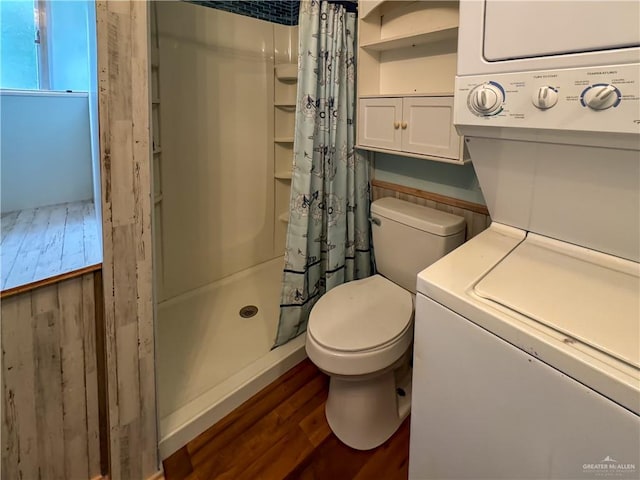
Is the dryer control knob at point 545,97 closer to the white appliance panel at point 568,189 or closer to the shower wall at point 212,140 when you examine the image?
the white appliance panel at point 568,189

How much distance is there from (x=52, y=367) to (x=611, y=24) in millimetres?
1524

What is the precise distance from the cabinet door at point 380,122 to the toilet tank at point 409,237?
28 cm

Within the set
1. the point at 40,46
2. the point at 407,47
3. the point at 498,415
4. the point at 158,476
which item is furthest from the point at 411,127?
the point at 40,46

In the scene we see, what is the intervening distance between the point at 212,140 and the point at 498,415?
197cm

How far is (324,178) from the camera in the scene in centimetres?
169

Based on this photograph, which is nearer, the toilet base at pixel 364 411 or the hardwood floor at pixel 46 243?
the hardwood floor at pixel 46 243

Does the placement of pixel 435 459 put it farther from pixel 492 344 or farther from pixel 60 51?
pixel 60 51

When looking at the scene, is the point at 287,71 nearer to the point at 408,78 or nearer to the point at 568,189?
the point at 408,78

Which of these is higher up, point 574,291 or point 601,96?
point 601,96

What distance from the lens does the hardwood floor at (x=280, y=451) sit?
1.32m

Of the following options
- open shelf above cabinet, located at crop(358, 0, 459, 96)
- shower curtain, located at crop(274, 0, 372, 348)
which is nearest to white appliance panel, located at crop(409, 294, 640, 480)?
shower curtain, located at crop(274, 0, 372, 348)

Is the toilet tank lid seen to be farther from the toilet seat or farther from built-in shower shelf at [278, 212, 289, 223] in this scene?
built-in shower shelf at [278, 212, 289, 223]

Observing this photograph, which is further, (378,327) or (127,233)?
(378,327)

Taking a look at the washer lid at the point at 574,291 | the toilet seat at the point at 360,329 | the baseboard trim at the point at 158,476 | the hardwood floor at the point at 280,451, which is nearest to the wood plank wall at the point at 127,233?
the baseboard trim at the point at 158,476
